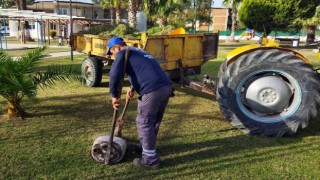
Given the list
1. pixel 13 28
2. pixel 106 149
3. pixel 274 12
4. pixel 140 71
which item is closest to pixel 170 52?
pixel 140 71

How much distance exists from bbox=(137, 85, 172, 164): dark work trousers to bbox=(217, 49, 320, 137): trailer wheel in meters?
1.42

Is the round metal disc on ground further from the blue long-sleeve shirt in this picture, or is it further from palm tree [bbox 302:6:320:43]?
palm tree [bbox 302:6:320:43]

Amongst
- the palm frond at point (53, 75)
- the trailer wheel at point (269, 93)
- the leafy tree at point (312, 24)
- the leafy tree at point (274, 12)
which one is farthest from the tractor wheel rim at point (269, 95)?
the leafy tree at point (312, 24)

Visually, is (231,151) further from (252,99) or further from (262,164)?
(252,99)

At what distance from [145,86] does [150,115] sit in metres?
0.33

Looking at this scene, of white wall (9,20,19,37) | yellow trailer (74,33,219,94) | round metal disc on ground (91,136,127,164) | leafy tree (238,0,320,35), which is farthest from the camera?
white wall (9,20,19,37)

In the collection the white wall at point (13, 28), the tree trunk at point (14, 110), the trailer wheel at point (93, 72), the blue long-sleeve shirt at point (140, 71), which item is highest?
the white wall at point (13, 28)

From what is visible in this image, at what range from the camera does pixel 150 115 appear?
3.63m

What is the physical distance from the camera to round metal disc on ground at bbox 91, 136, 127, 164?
3.85m

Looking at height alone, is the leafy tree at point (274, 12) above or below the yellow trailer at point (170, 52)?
above

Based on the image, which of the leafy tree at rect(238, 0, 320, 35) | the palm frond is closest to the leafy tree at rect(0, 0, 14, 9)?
the leafy tree at rect(238, 0, 320, 35)

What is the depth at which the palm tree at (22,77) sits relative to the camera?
4.93 meters

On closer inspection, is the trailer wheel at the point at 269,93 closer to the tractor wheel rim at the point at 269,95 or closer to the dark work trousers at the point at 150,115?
the tractor wheel rim at the point at 269,95

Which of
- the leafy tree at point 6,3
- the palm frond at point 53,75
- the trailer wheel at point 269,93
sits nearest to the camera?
the trailer wheel at point 269,93
